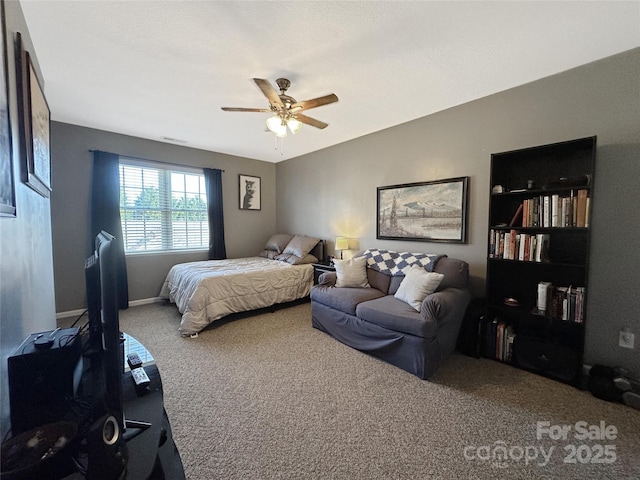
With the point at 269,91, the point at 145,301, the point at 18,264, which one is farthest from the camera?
the point at 145,301

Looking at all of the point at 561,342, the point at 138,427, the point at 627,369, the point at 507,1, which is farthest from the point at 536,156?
the point at 138,427

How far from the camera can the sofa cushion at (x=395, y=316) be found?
2166mm

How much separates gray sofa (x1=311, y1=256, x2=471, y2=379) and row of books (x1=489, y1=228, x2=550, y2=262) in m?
0.38

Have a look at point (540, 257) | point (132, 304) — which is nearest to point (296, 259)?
point (132, 304)

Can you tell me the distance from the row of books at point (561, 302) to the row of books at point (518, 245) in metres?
0.27

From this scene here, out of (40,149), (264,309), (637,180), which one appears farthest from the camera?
(264,309)

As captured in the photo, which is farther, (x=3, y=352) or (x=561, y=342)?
(x=561, y=342)

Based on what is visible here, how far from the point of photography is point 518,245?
A: 236 centimetres

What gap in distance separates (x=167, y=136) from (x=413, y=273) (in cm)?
399

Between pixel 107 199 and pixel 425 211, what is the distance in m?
4.36

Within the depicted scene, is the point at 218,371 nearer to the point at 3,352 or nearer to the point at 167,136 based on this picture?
the point at 3,352

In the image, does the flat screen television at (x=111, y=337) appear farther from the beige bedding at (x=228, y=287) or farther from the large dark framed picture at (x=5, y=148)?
the beige bedding at (x=228, y=287)

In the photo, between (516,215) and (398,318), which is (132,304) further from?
(516,215)

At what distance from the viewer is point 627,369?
2.06 metres
